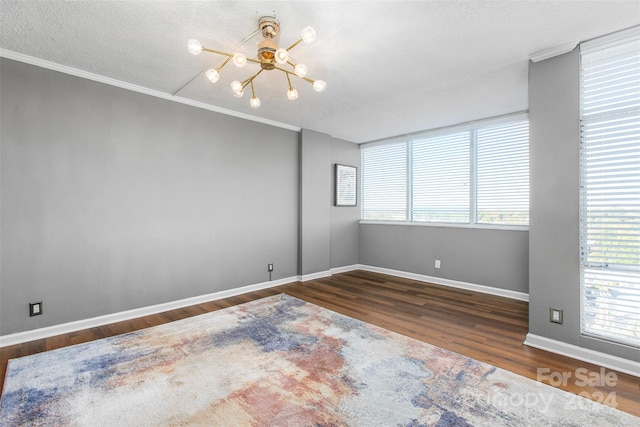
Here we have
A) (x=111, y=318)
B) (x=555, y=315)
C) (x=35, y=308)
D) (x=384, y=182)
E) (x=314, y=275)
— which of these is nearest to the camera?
(x=555, y=315)

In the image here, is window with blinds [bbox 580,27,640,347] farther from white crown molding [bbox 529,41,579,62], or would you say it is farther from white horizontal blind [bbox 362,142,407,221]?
white horizontal blind [bbox 362,142,407,221]

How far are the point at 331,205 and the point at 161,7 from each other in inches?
163

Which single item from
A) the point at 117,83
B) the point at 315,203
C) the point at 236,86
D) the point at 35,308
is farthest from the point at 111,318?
the point at 315,203

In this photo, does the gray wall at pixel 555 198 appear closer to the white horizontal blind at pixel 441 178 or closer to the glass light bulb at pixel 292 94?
the white horizontal blind at pixel 441 178

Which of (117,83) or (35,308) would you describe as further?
(117,83)

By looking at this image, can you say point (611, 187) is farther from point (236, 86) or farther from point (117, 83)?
point (117, 83)

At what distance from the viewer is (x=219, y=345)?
2713 millimetres

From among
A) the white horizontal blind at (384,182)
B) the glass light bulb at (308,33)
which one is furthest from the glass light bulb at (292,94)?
the white horizontal blind at (384,182)

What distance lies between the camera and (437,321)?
3.31 m

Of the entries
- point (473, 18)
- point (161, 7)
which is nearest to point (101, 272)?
point (161, 7)

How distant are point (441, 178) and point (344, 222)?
6.57ft

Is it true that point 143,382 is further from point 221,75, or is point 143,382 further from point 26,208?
point 221,75

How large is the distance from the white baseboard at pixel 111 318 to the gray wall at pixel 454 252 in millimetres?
2525

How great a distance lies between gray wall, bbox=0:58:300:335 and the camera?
9.04 feet
